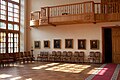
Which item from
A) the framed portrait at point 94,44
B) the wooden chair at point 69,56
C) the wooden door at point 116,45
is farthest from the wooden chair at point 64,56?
the wooden door at point 116,45

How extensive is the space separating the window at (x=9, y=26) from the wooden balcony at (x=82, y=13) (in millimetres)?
2110

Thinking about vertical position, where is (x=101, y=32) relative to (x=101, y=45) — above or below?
above

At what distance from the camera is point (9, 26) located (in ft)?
49.3

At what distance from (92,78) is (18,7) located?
37.7ft

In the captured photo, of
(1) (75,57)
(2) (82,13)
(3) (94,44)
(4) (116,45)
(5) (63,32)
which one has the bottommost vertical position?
(1) (75,57)

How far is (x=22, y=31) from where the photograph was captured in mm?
16203

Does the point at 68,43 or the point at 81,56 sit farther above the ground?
the point at 68,43

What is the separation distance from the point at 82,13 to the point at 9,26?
6.95m

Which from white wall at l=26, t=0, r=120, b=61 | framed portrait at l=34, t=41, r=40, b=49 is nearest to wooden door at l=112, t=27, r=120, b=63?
white wall at l=26, t=0, r=120, b=61

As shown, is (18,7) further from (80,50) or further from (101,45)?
(101,45)

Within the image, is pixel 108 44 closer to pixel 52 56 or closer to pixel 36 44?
pixel 52 56

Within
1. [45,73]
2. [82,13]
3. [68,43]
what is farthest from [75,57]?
[45,73]

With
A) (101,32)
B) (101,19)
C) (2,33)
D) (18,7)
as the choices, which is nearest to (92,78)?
(101,19)

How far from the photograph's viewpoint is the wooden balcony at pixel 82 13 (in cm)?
1188
